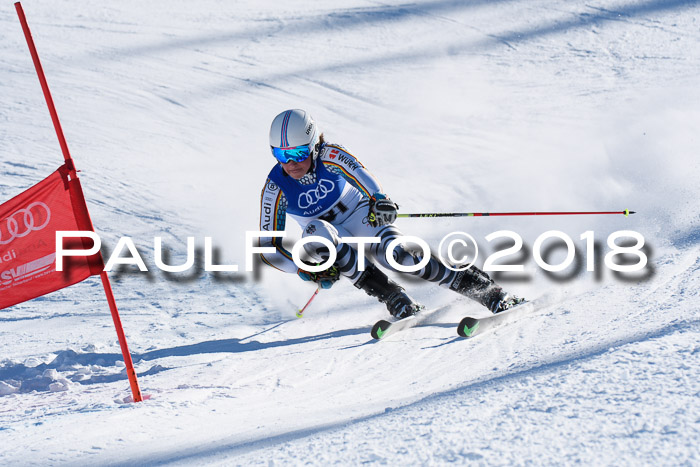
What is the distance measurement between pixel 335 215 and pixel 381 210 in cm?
55

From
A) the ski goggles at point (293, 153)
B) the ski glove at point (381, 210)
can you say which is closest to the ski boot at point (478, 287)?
the ski glove at point (381, 210)

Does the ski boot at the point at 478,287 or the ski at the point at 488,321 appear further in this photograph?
the ski boot at the point at 478,287

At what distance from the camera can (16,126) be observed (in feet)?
28.5

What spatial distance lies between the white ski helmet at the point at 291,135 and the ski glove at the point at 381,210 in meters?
0.53

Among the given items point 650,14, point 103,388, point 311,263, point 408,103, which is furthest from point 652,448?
point 650,14

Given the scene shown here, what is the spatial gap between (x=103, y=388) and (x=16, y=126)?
6044 mm

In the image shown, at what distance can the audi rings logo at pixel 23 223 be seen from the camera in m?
3.47

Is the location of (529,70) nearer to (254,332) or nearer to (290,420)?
Answer: (254,332)

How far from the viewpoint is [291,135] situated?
4.18 metres

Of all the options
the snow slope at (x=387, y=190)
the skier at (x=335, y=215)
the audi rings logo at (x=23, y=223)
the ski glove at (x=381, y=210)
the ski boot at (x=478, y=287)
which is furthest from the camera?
the ski boot at (x=478, y=287)

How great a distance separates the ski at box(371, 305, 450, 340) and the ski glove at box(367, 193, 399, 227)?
63 centimetres

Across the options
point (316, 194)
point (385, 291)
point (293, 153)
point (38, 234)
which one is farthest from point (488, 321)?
point (38, 234)

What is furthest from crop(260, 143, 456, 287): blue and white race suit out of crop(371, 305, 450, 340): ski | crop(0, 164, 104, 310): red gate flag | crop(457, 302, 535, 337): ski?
crop(0, 164, 104, 310): red gate flag

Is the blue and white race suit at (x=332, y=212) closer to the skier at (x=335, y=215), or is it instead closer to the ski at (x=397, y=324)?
the skier at (x=335, y=215)
